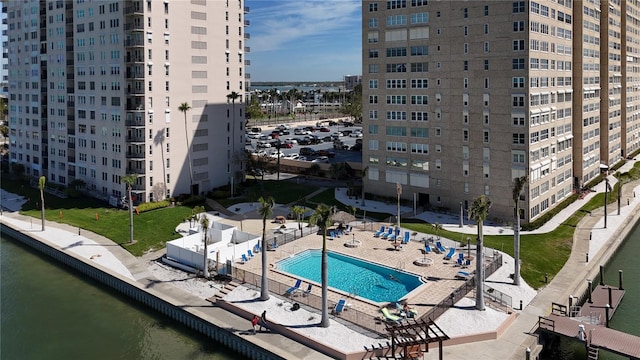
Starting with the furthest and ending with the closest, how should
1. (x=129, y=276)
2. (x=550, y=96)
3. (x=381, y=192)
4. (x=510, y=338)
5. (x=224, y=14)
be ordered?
1. (x=224, y=14)
2. (x=381, y=192)
3. (x=550, y=96)
4. (x=129, y=276)
5. (x=510, y=338)

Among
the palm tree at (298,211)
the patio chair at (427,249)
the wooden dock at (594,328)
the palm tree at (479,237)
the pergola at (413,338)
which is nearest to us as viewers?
the pergola at (413,338)

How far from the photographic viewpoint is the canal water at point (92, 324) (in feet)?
130

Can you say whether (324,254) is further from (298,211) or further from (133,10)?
(133,10)

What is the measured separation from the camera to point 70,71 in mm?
89875

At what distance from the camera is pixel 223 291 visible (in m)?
46.2

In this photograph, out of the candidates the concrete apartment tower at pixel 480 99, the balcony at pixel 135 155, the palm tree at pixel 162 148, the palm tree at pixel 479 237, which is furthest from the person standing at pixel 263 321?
the balcony at pixel 135 155

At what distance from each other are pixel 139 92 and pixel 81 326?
41232mm

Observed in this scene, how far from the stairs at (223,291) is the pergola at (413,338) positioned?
15603 mm

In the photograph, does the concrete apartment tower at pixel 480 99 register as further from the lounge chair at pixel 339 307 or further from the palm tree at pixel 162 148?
the lounge chair at pixel 339 307

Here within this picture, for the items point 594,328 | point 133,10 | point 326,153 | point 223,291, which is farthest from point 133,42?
point 594,328

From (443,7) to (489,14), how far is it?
671 cm

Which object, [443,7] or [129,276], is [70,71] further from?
[443,7]

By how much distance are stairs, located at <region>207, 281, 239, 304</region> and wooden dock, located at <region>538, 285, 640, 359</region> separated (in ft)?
82.7

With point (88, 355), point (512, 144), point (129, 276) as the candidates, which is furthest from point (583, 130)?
point (88, 355)
